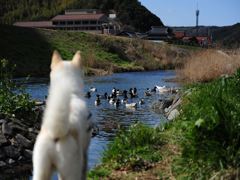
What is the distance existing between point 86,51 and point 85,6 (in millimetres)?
95966

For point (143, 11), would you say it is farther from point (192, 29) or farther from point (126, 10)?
point (192, 29)

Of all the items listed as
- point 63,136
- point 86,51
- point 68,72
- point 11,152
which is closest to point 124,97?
point 11,152

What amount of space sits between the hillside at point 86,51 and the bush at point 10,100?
117 feet

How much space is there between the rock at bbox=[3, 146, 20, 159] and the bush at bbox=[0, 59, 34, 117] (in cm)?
148

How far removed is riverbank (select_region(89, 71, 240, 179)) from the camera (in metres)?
6.55

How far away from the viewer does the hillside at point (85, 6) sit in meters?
Result: 150

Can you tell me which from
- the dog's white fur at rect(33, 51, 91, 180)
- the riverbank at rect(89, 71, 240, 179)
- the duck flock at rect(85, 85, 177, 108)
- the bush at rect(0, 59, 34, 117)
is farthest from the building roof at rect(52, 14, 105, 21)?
the dog's white fur at rect(33, 51, 91, 180)

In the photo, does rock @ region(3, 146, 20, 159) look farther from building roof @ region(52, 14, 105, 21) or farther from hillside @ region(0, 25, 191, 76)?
building roof @ region(52, 14, 105, 21)

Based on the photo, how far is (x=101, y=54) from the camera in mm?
71250

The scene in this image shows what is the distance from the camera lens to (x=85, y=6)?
6481 inches

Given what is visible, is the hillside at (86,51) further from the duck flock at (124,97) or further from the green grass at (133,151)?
the green grass at (133,151)

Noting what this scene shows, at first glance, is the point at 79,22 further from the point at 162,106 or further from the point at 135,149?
the point at 135,149

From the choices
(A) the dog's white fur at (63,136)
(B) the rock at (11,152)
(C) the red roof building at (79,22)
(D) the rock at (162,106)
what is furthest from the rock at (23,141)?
(C) the red roof building at (79,22)

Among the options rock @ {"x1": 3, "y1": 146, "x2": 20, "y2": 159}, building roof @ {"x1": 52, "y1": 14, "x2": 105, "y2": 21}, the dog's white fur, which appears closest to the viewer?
the dog's white fur
